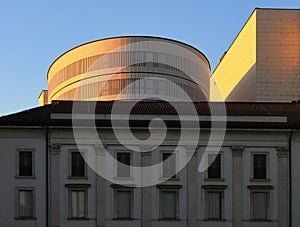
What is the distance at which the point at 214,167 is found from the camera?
48.8 m

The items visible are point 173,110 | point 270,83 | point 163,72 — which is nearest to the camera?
point 173,110

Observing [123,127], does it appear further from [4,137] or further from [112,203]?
[4,137]

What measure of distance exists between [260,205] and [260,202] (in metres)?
0.23

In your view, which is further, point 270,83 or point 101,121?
point 270,83

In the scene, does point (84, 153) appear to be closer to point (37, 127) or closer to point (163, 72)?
point (37, 127)

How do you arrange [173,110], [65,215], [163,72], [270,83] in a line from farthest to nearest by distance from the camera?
[163,72] → [270,83] → [173,110] → [65,215]

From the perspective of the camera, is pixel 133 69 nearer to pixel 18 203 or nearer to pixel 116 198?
pixel 116 198

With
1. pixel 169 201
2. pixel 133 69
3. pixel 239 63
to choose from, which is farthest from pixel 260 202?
pixel 133 69

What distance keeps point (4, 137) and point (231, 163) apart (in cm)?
1774

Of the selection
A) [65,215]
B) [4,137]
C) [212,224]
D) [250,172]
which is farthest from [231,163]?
[4,137]

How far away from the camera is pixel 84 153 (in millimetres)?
48531

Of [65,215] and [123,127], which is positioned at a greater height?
[123,127]

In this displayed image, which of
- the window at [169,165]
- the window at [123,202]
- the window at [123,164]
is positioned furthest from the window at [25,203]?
the window at [169,165]

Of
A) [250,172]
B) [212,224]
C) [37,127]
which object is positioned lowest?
[212,224]
